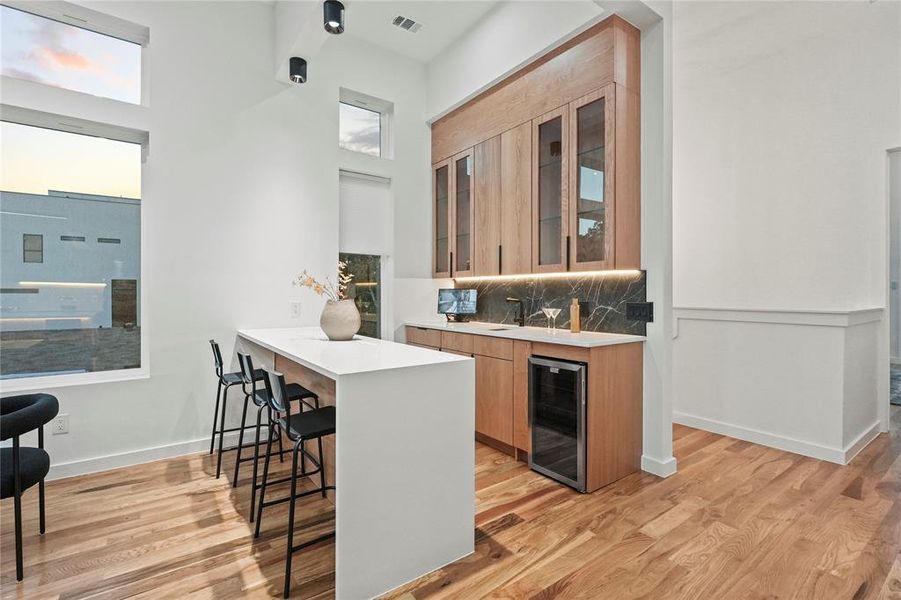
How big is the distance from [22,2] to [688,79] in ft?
17.7

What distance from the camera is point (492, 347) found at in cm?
349

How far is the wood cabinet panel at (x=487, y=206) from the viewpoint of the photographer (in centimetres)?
407

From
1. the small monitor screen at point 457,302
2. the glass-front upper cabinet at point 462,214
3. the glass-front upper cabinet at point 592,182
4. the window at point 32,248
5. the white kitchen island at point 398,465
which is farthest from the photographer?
the small monitor screen at point 457,302

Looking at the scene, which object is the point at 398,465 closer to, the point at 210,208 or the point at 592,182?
the point at 592,182

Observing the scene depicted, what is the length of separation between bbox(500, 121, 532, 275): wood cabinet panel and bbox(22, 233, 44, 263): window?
11.2ft

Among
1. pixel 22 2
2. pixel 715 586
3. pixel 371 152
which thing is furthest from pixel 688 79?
pixel 22 2

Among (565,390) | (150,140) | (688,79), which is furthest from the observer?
(688,79)

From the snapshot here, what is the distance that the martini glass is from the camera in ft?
12.2

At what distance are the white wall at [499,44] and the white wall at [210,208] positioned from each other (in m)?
1.00

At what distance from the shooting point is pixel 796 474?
3014 mm

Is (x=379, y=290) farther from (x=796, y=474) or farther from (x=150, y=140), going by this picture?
(x=796, y=474)

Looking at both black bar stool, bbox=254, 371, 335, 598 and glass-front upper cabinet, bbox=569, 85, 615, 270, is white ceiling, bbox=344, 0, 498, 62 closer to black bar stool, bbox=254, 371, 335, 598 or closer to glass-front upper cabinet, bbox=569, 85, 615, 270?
glass-front upper cabinet, bbox=569, 85, 615, 270

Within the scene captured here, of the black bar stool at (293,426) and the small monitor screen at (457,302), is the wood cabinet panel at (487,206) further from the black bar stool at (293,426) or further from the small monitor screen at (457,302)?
the black bar stool at (293,426)

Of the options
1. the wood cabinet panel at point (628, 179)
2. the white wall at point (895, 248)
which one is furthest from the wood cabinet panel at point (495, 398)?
the white wall at point (895, 248)
